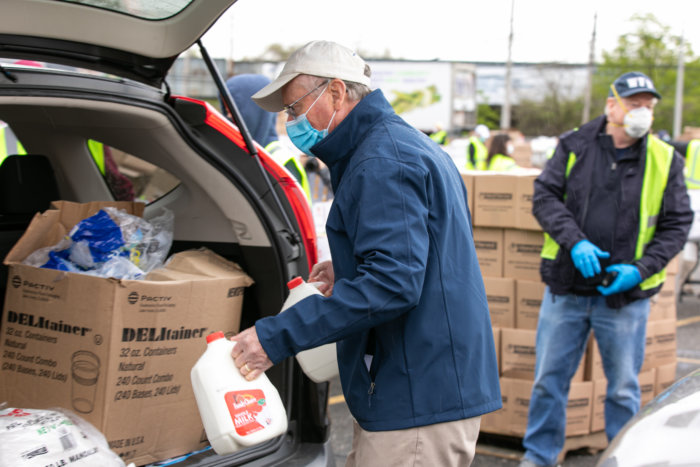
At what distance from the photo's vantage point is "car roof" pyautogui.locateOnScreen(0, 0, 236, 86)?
2.19 meters

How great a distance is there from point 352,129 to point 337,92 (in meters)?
0.13

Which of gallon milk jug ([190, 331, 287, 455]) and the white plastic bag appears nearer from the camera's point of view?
gallon milk jug ([190, 331, 287, 455])

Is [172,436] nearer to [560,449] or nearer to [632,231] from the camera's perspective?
[560,449]

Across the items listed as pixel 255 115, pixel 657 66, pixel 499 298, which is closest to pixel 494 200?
pixel 499 298

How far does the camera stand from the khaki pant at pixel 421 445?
6.11ft

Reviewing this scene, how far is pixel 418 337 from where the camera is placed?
1816 mm

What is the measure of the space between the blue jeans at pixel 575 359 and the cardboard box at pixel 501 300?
1.21ft

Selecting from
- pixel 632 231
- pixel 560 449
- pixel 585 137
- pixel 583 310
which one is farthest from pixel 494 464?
pixel 585 137

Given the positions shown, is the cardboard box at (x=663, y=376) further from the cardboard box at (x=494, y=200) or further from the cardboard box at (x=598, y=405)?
the cardboard box at (x=494, y=200)

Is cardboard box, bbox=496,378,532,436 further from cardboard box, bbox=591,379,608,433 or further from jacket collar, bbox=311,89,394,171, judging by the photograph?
jacket collar, bbox=311,89,394,171

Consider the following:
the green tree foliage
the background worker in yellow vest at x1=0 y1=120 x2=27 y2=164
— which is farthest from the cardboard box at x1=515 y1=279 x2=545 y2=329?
the green tree foliage

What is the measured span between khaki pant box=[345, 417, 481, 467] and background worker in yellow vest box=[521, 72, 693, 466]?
62.9 inches

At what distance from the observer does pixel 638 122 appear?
338cm

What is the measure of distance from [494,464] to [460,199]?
7.27 ft
